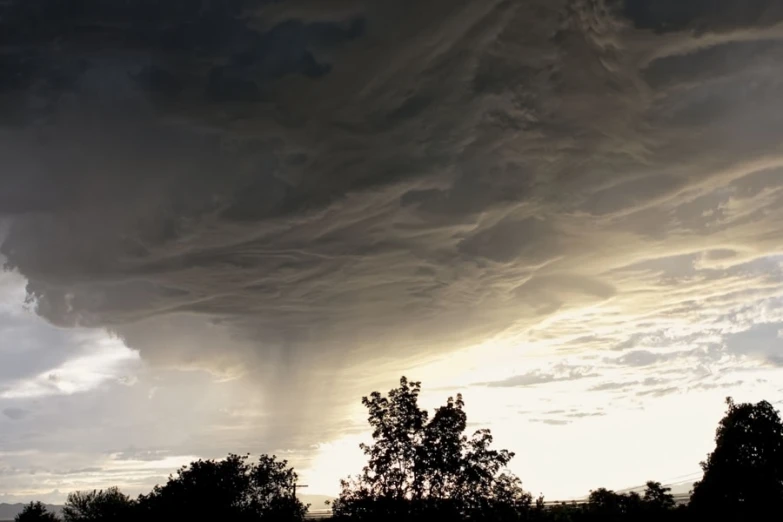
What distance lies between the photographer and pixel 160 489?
8294 cm

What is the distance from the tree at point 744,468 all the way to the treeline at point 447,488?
103 millimetres

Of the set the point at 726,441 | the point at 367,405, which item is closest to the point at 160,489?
the point at 367,405

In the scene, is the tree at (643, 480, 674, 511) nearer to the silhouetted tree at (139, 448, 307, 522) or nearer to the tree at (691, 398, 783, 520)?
the tree at (691, 398, 783, 520)

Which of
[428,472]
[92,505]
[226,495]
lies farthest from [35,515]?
[428,472]

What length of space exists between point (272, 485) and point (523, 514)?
42.4m

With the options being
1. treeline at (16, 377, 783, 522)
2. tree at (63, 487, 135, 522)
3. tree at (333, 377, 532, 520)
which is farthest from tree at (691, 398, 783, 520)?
tree at (63, 487, 135, 522)

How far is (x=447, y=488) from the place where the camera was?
1785 inches

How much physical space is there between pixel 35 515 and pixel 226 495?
5167 cm

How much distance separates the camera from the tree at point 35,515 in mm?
105062

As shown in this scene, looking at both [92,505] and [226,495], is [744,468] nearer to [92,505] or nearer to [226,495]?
[226,495]

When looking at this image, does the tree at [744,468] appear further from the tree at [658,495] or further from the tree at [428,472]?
the tree at [428,472]

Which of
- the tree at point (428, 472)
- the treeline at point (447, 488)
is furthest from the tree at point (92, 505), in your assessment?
the tree at point (428, 472)

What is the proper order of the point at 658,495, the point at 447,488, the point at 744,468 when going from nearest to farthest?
the point at 447,488
the point at 744,468
the point at 658,495

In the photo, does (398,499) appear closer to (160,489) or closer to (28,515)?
(160,489)
